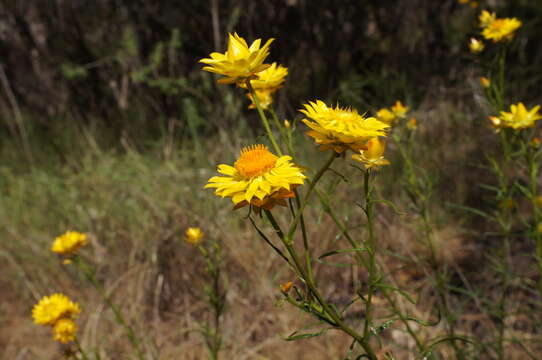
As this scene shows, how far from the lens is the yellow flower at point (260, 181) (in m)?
0.80

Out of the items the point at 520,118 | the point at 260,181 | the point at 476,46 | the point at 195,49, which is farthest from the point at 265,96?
the point at 195,49

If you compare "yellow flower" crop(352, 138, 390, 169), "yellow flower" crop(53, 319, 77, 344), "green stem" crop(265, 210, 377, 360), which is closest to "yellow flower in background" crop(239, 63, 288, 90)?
"yellow flower" crop(352, 138, 390, 169)

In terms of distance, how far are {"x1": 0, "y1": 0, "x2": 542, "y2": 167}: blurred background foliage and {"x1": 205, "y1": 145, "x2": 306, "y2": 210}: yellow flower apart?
3.07 meters

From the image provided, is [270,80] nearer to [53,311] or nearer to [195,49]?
[53,311]

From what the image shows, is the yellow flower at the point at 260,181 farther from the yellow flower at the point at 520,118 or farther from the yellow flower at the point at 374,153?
the yellow flower at the point at 520,118

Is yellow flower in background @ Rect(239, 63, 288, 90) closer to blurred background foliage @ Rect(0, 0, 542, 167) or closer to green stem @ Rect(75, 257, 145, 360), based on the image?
green stem @ Rect(75, 257, 145, 360)

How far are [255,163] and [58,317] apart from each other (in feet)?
3.78

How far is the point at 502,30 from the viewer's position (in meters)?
1.58

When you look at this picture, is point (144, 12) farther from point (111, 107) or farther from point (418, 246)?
point (418, 246)

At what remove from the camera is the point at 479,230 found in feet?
8.34

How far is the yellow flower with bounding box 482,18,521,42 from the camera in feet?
5.09

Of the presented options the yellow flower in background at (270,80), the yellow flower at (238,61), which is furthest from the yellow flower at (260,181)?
the yellow flower in background at (270,80)

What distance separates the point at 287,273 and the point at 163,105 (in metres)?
2.71

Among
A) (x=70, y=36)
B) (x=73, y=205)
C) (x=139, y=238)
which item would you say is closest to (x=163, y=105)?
(x=70, y=36)
